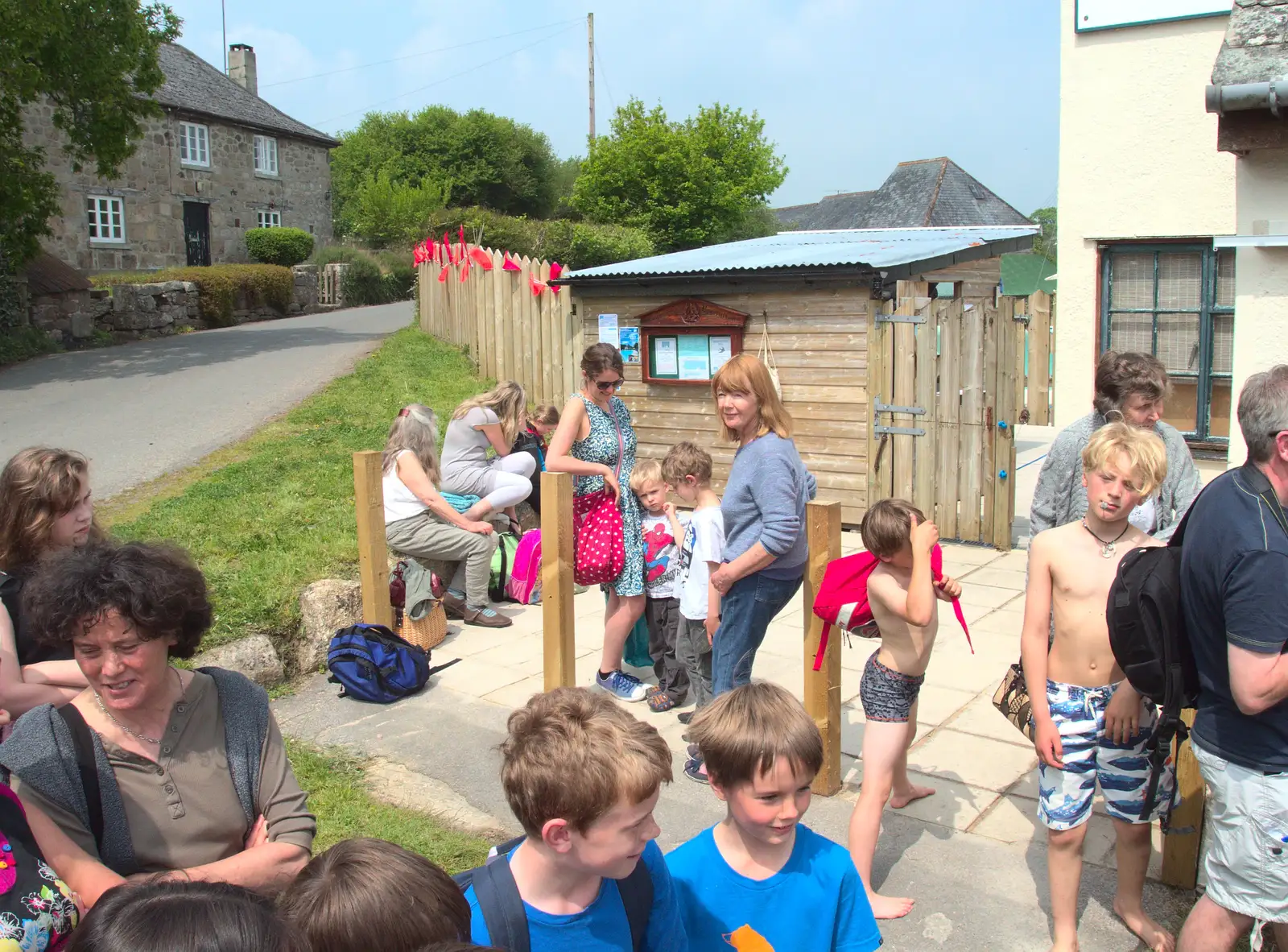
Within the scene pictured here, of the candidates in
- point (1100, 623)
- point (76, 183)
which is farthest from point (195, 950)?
point (76, 183)

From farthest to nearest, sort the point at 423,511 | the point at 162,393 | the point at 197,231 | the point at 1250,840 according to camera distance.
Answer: the point at 197,231
the point at 162,393
the point at 423,511
the point at 1250,840

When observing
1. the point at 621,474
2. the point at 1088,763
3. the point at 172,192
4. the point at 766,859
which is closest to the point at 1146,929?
the point at 1088,763

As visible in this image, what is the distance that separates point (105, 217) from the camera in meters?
28.6

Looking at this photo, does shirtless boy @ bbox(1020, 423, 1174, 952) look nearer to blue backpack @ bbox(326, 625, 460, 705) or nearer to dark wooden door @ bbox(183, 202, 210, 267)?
blue backpack @ bbox(326, 625, 460, 705)

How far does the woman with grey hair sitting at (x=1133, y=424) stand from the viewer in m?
4.29

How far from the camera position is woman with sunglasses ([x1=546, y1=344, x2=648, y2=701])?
19.0ft

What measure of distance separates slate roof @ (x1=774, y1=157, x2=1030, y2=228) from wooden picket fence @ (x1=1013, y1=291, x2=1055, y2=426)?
70.7 feet

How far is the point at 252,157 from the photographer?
3438cm

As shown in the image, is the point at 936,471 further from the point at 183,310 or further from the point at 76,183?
the point at 76,183

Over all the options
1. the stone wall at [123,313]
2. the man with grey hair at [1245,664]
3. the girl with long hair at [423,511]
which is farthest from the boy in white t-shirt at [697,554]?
the stone wall at [123,313]

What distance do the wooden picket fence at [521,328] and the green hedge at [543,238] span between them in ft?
46.5

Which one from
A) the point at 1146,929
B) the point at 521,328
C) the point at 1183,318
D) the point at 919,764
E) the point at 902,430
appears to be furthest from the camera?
the point at 521,328

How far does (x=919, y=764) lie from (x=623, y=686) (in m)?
1.66

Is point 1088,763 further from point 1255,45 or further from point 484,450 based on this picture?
point 484,450
